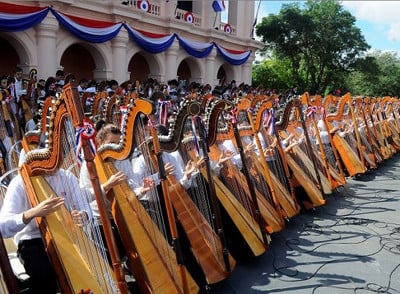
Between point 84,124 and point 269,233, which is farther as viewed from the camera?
point 269,233

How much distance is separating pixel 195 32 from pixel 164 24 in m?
2.09

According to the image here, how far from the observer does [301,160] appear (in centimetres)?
638

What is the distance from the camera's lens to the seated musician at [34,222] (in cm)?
269

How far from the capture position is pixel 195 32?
17.2 meters

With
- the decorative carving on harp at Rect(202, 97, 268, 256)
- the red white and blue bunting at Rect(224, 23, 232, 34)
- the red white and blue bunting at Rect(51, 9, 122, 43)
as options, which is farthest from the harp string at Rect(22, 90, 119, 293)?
the red white and blue bunting at Rect(224, 23, 232, 34)

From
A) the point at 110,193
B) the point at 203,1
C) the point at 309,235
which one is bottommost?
the point at 309,235

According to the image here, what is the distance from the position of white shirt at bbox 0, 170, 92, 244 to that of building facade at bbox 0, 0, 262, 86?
28.3ft

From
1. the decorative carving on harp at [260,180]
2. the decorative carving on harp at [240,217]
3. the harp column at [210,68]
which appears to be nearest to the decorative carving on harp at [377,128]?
the decorative carving on harp at [260,180]

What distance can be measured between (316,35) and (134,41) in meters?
15.0

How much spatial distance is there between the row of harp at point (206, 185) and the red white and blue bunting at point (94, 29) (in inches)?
255

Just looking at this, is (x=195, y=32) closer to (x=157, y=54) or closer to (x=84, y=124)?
(x=157, y=54)

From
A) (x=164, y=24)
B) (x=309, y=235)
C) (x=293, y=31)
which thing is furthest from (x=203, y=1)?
(x=309, y=235)

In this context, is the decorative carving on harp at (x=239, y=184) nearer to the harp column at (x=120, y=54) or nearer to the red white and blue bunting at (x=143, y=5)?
the harp column at (x=120, y=54)

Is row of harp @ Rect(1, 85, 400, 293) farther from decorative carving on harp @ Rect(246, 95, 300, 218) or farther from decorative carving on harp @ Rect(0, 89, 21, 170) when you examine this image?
decorative carving on harp @ Rect(0, 89, 21, 170)
